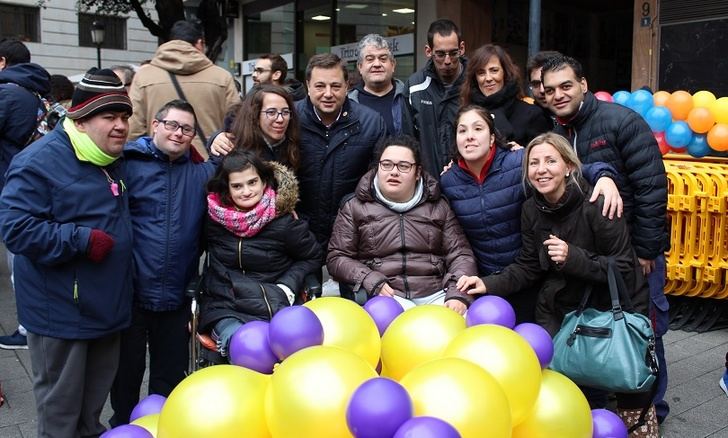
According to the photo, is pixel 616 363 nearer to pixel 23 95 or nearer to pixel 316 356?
pixel 316 356

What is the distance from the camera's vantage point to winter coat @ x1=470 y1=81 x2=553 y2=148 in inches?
161

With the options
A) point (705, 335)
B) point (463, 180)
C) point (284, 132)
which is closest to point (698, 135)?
point (705, 335)

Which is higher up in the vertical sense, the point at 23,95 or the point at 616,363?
the point at 23,95

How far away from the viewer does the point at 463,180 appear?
12.0 ft

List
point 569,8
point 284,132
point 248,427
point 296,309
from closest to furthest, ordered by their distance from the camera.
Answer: point 248,427 → point 296,309 → point 284,132 → point 569,8

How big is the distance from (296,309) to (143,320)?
1.50 m

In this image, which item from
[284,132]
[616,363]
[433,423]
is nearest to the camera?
[433,423]

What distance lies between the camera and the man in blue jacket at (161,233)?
330cm

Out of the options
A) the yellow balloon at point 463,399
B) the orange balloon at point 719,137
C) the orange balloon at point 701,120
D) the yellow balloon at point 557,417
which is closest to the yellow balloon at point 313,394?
the yellow balloon at point 463,399

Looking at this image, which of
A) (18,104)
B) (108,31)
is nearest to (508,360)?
(18,104)

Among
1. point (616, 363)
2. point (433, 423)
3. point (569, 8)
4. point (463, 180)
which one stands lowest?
point (616, 363)

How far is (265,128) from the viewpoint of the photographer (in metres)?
3.78

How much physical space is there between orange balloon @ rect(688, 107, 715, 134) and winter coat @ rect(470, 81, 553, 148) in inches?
96.1

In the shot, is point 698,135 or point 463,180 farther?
point 698,135
